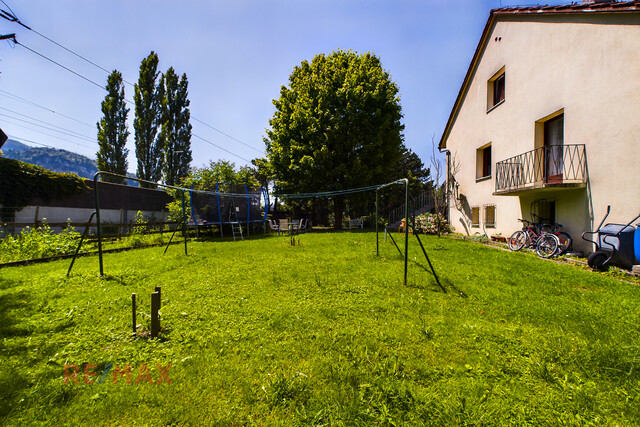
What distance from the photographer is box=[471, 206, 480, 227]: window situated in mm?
12564

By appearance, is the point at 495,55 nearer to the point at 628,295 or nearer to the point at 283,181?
the point at 628,295

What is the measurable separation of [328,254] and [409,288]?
347 cm

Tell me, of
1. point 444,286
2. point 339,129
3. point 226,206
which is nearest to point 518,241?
point 444,286

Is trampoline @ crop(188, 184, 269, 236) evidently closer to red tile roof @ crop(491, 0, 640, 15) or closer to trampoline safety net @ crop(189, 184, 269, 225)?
trampoline safety net @ crop(189, 184, 269, 225)

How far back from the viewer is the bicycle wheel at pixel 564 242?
751 centimetres

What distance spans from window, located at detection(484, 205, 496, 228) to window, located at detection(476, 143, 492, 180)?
5.24ft

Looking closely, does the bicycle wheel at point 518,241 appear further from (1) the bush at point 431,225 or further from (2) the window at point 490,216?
(1) the bush at point 431,225

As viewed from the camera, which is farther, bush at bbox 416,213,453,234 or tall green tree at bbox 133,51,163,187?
tall green tree at bbox 133,51,163,187

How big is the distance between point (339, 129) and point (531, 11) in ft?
33.3

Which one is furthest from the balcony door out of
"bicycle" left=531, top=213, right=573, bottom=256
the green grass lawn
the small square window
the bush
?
the bush

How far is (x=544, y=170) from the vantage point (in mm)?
8312

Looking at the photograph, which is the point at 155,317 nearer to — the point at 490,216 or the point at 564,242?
the point at 564,242

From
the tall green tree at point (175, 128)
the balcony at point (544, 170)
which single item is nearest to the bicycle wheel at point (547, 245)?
the balcony at point (544, 170)

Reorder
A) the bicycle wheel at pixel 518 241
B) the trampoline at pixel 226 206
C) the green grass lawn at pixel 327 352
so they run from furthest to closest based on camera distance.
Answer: the trampoline at pixel 226 206, the bicycle wheel at pixel 518 241, the green grass lawn at pixel 327 352
